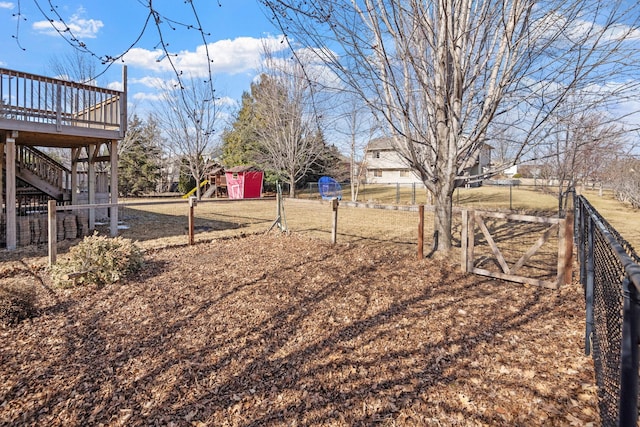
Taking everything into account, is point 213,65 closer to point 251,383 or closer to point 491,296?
point 251,383

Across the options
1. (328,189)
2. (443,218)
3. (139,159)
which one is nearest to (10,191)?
(443,218)

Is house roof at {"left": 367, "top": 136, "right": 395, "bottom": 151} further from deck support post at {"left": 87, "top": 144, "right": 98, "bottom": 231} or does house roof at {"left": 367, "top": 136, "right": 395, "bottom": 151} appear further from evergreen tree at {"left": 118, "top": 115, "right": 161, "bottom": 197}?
evergreen tree at {"left": 118, "top": 115, "right": 161, "bottom": 197}

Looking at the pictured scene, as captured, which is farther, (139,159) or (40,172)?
(139,159)

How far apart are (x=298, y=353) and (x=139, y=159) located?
26871 millimetres

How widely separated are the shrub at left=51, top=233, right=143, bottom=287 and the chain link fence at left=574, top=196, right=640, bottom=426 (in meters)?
5.22

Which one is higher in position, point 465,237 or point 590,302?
point 465,237

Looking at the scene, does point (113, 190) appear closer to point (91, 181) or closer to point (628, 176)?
point (91, 181)

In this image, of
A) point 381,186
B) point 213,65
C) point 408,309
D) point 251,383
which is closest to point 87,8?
point 213,65

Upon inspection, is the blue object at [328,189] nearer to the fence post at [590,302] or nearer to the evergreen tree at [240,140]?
the evergreen tree at [240,140]

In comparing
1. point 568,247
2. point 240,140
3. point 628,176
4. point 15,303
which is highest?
point 240,140

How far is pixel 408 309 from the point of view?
4191 mm

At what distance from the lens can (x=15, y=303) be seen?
3.88 meters

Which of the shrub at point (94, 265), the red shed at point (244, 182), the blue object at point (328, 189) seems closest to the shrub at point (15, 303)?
the shrub at point (94, 265)

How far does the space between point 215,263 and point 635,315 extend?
555 centimetres
